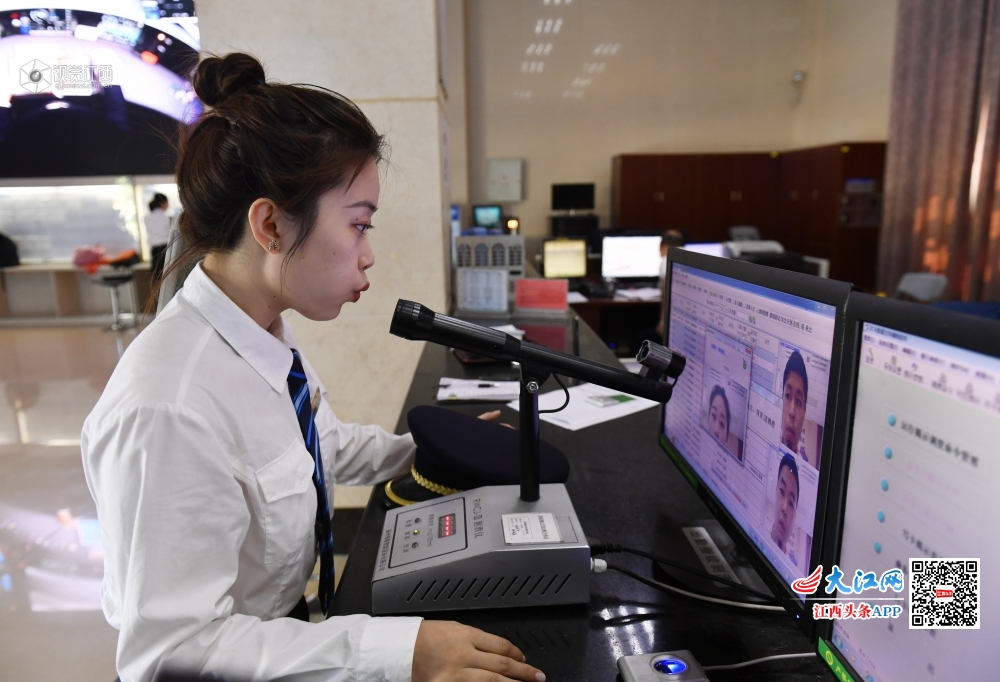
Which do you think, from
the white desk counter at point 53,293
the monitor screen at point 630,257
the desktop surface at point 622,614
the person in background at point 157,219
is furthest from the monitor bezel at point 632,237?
the white desk counter at point 53,293

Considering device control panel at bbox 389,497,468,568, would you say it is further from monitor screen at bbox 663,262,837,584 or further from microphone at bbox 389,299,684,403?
monitor screen at bbox 663,262,837,584

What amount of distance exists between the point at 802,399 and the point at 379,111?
192cm

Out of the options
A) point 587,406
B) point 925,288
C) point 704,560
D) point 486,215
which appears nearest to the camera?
point 704,560

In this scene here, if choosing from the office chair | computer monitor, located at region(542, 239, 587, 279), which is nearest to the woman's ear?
computer monitor, located at region(542, 239, 587, 279)

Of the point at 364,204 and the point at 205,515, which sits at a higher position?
the point at 364,204

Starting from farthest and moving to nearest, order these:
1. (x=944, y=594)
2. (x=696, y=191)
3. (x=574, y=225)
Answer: (x=696, y=191)
(x=574, y=225)
(x=944, y=594)

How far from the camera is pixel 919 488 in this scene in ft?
1.40

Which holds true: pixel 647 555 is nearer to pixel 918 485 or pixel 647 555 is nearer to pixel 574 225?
pixel 918 485

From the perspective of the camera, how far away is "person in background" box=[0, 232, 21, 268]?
6816 millimetres

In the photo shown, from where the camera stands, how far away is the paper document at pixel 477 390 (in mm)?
1517

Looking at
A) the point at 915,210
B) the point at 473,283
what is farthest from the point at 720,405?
the point at 915,210

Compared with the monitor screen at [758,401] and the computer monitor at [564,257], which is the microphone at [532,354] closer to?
the monitor screen at [758,401]

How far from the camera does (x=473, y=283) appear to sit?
96.7 inches

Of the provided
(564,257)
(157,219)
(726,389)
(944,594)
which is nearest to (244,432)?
(726,389)
